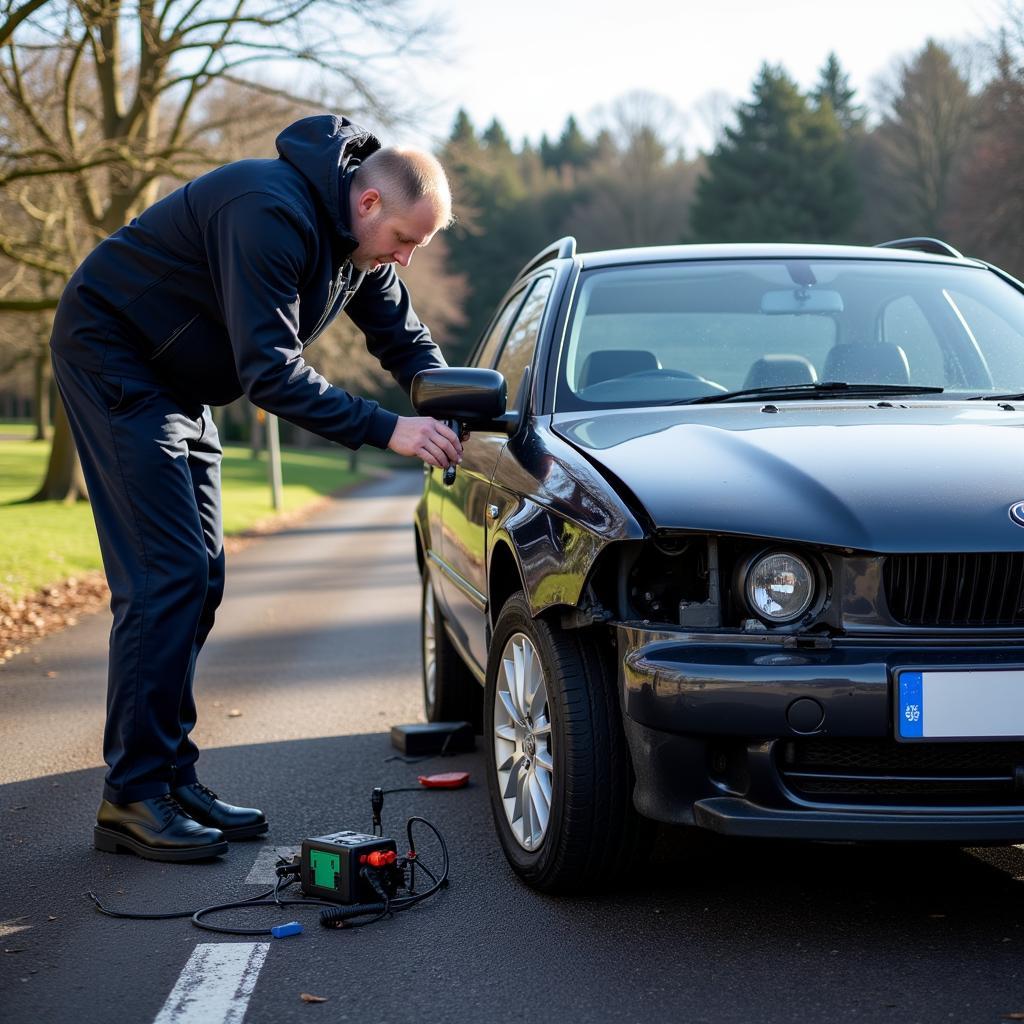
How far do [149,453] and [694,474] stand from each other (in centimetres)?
167

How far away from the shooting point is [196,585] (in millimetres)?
4246

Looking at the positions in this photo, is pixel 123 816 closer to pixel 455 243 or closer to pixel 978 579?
pixel 978 579

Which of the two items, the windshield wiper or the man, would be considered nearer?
the man

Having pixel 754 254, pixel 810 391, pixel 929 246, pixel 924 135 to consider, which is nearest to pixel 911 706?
pixel 810 391

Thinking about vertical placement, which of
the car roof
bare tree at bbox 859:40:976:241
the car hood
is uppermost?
bare tree at bbox 859:40:976:241

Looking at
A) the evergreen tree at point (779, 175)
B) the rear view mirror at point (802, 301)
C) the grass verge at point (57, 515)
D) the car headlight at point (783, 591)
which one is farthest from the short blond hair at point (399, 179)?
the evergreen tree at point (779, 175)

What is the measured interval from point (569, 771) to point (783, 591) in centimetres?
66

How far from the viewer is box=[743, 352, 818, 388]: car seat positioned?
441 centimetres

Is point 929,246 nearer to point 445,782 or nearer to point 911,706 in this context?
point 445,782

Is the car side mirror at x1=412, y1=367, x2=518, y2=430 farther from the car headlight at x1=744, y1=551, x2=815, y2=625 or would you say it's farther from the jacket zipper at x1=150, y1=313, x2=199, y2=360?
the car headlight at x1=744, y1=551, x2=815, y2=625

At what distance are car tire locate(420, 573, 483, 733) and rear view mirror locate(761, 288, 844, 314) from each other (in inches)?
70.2

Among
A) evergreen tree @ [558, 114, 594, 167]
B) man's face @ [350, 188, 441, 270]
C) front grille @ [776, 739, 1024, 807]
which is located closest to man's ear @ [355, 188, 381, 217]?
man's face @ [350, 188, 441, 270]

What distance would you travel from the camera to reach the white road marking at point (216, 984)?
2908 millimetres

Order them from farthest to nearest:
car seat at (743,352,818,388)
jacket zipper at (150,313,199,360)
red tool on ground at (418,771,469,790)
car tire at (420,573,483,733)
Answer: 1. car tire at (420,573,483,733)
2. red tool on ground at (418,771,469,790)
3. car seat at (743,352,818,388)
4. jacket zipper at (150,313,199,360)
